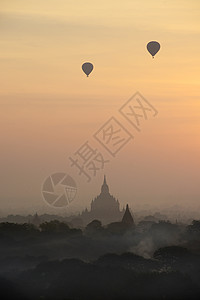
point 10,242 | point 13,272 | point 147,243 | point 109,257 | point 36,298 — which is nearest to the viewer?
point 36,298

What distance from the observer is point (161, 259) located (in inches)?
4193

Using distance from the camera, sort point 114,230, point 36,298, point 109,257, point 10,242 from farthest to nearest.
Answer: point 114,230 → point 10,242 → point 109,257 → point 36,298

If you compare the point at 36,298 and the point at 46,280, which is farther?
the point at 46,280

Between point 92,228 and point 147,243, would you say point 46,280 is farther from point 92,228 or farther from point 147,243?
point 92,228

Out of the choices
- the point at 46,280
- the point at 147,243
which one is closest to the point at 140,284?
the point at 46,280

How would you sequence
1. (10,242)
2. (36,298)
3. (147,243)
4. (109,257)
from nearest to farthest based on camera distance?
(36,298)
(109,257)
(10,242)
(147,243)

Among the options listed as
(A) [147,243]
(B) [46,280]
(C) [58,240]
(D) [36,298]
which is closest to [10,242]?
(C) [58,240]

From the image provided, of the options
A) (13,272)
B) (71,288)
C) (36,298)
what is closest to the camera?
(36,298)

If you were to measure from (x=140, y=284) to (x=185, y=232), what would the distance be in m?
87.7

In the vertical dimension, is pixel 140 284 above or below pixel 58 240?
below

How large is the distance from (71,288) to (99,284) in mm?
4047

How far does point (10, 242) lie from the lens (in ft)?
417

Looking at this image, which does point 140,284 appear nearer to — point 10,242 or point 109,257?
point 109,257

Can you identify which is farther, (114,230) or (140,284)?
(114,230)
